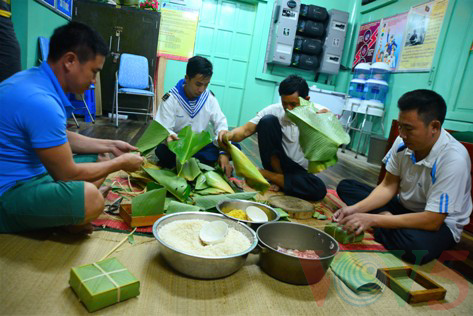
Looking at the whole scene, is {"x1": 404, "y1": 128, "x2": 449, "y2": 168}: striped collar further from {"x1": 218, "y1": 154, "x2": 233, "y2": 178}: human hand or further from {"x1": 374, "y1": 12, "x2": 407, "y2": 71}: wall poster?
{"x1": 374, "y1": 12, "x2": 407, "y2": 71}: wall poster

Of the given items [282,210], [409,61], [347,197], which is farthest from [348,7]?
[282,210]

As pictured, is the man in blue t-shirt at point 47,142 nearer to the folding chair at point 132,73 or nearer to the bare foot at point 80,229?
the bare foot at point 80,229

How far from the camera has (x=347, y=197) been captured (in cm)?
221

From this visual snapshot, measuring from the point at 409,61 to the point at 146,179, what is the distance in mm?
4537

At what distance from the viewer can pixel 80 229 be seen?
1294mm

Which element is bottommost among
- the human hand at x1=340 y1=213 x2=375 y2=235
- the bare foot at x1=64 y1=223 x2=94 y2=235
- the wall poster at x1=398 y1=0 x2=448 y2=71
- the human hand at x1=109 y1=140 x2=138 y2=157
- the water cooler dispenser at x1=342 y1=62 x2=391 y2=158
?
the bare foot at x1=64 y1=223 x2=94 y2=235

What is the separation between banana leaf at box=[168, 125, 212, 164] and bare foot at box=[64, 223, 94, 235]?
0.66 meters

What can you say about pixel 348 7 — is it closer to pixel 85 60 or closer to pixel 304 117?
pixel 304 117

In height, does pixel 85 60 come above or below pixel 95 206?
above

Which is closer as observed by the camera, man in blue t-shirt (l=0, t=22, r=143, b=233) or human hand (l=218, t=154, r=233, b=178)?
man in blue t-shirt (l=0, t=22, r=143, b=233)

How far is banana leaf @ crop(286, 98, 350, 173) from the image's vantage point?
1.65 m

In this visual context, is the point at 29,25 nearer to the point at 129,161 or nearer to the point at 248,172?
the point at 129,161

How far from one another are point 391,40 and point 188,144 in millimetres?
4764

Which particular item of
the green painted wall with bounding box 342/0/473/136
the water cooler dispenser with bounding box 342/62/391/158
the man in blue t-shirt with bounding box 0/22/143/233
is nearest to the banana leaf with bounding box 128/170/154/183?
the man in blue t-shirt with bounding box 0/22/143/233
